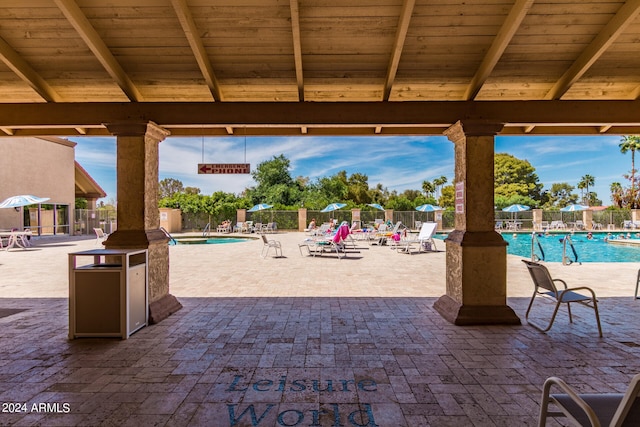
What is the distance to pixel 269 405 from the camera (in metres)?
2.50

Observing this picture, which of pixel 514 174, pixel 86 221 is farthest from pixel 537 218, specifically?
pixel 86 221

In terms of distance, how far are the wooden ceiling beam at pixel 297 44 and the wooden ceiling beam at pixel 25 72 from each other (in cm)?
316

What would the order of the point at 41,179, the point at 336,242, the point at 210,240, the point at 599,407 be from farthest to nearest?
1. the point at 210,240
2. the point at 41,179
3. the point at 336,242
4. the point at 599,407

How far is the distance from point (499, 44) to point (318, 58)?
203cm

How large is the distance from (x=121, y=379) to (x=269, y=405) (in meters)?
1.42

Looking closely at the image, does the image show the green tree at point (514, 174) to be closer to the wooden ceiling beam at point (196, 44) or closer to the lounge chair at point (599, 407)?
the wooden ceiling beam at point (196, 44)

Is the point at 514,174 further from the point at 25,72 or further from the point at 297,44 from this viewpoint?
the point at 25,72

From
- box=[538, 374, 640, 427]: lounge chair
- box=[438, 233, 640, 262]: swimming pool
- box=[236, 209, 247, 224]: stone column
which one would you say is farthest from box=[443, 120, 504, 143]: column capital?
box=[236, 209, 247, 224]: stone column

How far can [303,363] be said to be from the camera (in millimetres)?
3205

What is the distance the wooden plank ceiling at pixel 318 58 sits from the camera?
3.46m

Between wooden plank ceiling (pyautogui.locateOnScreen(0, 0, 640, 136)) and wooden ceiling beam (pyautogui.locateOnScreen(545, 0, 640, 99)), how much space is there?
14mm

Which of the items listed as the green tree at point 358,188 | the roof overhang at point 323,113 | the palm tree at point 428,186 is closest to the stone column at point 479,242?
the roof overhang at point 323,113

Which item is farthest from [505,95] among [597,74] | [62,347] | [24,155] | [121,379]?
[24,155]

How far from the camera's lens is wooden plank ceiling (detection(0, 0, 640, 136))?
11.4 ft
